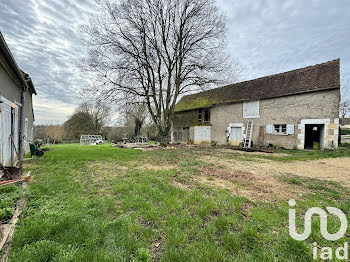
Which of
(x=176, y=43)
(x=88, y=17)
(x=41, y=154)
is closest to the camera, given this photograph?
(x=41, y=154)

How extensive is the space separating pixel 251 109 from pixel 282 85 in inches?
128

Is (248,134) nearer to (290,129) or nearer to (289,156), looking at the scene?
(290,129)

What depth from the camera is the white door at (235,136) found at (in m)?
15.6

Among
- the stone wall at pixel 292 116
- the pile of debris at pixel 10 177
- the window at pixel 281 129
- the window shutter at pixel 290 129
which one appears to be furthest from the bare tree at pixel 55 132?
the window shutter at pixel 290 129

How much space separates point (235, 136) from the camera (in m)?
15.9

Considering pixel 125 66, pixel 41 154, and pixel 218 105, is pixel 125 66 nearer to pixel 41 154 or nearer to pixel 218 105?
pixel 41 154

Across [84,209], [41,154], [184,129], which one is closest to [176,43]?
[184,129]

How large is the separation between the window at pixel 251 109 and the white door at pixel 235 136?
1598 mm

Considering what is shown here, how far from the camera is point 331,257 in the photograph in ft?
5.81

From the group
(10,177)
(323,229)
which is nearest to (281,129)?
(323,229)

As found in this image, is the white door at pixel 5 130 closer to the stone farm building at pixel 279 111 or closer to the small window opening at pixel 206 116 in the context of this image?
the stone farm building at pixel 279 111

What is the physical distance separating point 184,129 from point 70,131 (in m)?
26.5

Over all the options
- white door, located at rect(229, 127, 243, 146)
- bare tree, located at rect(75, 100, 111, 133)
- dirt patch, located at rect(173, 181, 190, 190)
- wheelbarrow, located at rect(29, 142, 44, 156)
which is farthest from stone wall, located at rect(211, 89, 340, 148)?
bare tree, located at rect(75, 100, 111, 133)

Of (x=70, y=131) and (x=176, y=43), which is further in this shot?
(x=70, y=131)
